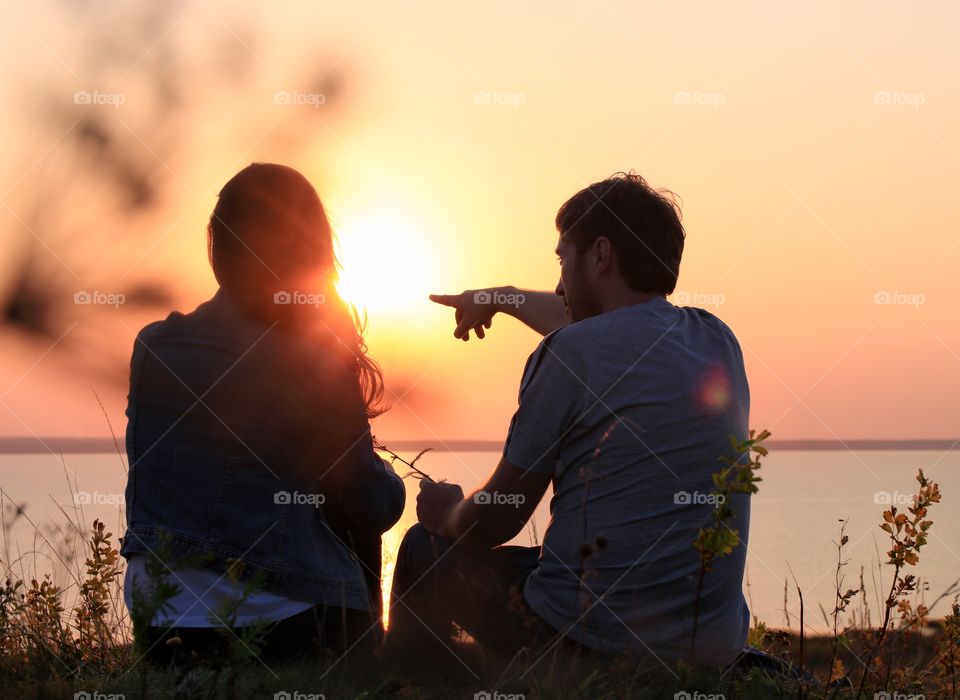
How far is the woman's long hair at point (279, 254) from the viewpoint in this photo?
2986 mm

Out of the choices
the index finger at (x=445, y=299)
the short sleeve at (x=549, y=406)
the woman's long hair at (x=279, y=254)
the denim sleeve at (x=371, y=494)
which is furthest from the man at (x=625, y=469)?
the index finger at (x=445, y=299)

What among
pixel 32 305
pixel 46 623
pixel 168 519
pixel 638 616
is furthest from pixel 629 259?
pixel 46 623

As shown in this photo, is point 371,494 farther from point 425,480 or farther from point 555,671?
point 555,671

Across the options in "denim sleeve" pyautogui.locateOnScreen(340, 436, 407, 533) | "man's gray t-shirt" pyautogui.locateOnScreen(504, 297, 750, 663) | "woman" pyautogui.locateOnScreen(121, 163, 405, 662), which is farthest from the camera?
"denim sleeve" pyautogui.locateOnScreen(340, 436, 407, 533)

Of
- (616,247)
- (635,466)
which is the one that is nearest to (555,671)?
(635,466)

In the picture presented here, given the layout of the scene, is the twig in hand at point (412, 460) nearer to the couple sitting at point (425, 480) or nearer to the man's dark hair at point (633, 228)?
the couple sitting at point (425, 480)

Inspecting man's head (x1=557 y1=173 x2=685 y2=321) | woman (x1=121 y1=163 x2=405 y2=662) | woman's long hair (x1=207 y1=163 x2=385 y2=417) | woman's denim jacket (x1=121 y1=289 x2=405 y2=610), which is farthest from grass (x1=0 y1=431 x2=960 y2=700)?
woman's long hair (x1=207 y1=163 x2=385 y2=417)

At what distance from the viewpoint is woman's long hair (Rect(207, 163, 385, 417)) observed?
2986mm

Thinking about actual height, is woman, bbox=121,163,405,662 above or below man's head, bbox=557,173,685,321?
below

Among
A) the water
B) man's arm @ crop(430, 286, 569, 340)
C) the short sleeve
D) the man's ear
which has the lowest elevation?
the water

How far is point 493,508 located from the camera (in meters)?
2.76

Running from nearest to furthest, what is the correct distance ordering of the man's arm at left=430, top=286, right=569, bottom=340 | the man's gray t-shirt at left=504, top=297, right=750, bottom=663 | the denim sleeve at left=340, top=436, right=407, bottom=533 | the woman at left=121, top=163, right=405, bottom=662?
1. the man's gray t-shirt at left=504, top=297, right=750, bottom=663
2. the woman at left=121, top=163, right=405, bottom=662
3. the denim sleeve at left=340, top=436, right=407, bottom=533
4. the man's arm at left=430, top=286, right=569, bottom=340

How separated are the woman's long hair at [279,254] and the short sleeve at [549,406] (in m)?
0.65

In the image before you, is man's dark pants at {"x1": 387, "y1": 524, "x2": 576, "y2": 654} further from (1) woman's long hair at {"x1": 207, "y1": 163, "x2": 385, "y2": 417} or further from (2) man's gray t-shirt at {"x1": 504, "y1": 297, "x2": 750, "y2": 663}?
(1) woman's long hair at {"x1": 207, "y1": 163, "x2": 385, "y2": 417}
